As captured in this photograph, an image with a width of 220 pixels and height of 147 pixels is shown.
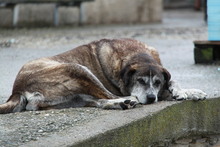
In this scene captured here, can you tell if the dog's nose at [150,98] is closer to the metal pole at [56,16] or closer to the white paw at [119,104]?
the white paw at [119,104]

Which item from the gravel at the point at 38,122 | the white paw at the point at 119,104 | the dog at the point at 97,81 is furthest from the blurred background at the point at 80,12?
the gravel at the point at 38,122

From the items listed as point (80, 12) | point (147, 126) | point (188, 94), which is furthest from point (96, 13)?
point (147, 126)

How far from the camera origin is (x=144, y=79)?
19.6 feet

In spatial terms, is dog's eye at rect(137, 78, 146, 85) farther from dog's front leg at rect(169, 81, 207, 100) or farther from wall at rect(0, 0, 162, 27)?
wall at rect(0, 0, 162, 27)

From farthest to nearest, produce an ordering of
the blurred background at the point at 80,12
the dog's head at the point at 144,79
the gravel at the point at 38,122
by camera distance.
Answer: the blurred background at the point at 80,12, the dog's head at the point at 144,79, the gravel at the point at 38,122

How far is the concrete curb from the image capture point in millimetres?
4641

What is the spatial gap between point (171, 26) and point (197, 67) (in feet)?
20.0

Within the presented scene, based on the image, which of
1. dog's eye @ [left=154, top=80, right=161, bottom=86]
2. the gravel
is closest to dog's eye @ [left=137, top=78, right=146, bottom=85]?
dog's eye @ [left=154, top=80, right=161, bottom=86]

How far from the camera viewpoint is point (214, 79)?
7395mm

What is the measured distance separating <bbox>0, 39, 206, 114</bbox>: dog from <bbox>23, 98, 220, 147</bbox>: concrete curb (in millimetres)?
165

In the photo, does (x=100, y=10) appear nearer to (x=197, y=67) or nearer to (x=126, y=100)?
(x=197, y=67)

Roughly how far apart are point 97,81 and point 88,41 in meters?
5.70

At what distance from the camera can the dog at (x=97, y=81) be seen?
567 centimetres

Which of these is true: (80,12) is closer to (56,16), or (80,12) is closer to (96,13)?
(96,13)
